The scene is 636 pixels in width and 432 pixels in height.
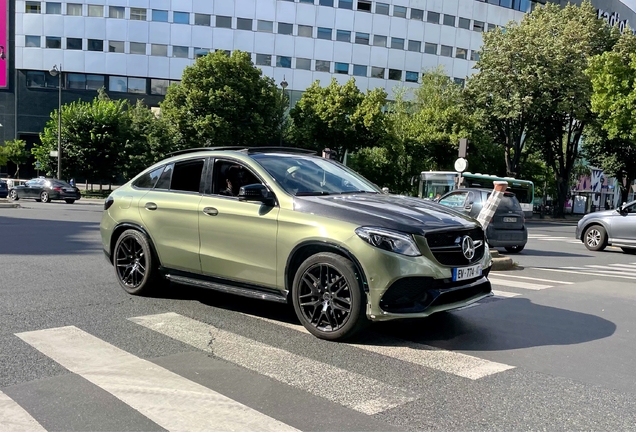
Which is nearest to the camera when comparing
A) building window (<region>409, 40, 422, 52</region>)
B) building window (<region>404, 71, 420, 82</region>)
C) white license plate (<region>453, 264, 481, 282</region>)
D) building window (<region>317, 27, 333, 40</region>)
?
white license plate (<region>453, 264, 481, 282</region>)

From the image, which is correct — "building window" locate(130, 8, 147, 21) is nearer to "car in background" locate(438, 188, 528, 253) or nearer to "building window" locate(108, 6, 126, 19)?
"building window" locate(108, 6, 126, 19)

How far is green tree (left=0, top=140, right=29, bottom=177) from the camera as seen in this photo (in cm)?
5125

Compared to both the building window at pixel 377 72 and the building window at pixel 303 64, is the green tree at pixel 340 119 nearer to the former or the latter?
the building window at pixel 303 64

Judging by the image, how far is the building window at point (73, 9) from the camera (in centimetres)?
5166

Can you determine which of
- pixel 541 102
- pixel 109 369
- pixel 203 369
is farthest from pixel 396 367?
pixel 541 102

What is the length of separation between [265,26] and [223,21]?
400 centimetres

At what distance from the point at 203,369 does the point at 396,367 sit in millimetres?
1493

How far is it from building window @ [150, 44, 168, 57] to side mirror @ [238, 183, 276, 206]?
51372mm

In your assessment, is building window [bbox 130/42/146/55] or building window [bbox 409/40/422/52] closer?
building window [bbox 130/42/146/55]

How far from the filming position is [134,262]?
6.83m

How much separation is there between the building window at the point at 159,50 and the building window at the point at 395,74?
2231 centimetres

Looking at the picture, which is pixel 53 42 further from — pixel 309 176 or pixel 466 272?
pixel 466 272

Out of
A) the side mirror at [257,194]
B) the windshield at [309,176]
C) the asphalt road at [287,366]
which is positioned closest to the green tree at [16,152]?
the asphalt road at [287,366]

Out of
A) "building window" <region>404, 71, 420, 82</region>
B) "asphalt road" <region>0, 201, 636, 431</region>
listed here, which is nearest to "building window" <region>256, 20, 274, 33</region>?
"building window" <region>404, 71, 420, 82</region>
